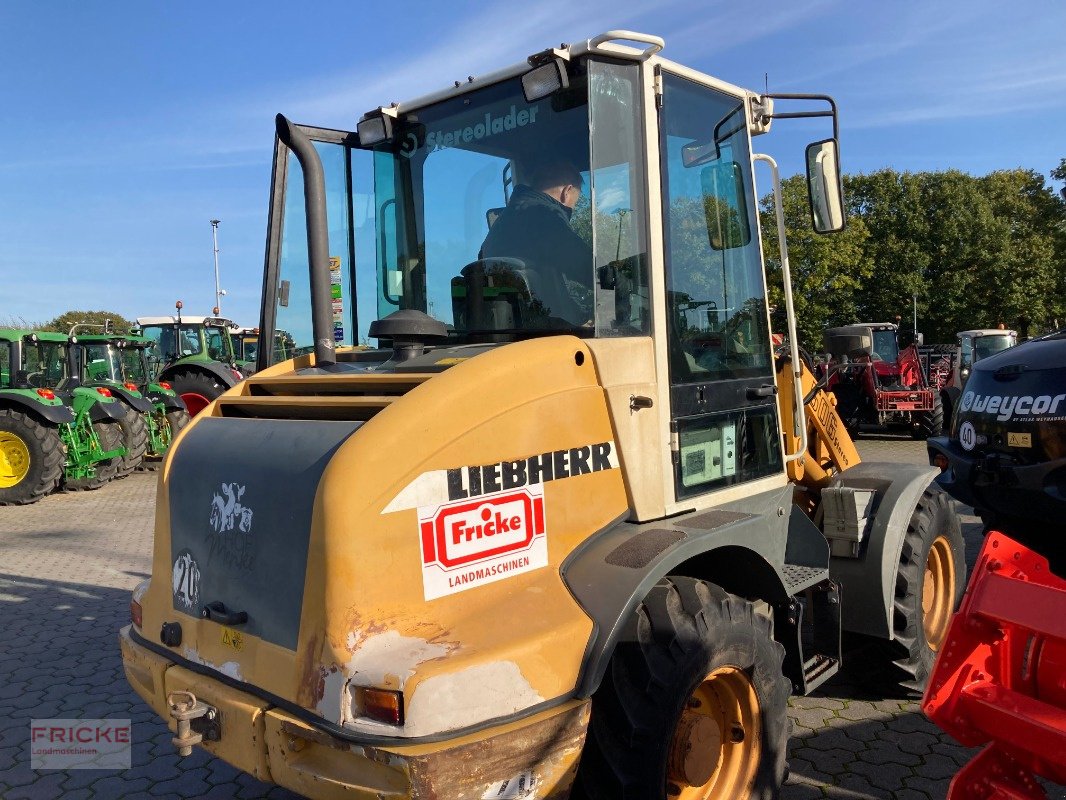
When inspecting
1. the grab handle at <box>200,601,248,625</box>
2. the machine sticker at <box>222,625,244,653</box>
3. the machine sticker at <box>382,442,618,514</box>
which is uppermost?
the machine sticker at <box>382,442,618,514</box>

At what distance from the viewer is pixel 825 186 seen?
11.0ft

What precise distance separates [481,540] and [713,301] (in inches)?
54.8

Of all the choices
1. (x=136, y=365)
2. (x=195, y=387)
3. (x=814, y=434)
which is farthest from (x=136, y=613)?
(x=136, y=365)

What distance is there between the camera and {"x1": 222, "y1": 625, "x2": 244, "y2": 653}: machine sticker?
254cm

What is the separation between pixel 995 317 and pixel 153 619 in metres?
41.9

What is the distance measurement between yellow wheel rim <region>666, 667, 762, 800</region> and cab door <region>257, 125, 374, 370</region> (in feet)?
6.72

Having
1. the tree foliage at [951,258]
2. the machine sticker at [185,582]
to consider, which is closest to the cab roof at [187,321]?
the machine sticker at [185,582]

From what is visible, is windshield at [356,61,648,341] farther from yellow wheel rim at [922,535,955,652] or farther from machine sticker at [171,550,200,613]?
yellow wheel rim at [922,535,955,652]

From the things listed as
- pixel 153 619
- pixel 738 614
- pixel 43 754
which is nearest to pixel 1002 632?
pixel 738 614

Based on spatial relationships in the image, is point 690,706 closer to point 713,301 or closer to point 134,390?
point 713,301

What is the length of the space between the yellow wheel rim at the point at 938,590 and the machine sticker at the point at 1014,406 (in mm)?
1086

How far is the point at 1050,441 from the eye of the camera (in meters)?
4.95

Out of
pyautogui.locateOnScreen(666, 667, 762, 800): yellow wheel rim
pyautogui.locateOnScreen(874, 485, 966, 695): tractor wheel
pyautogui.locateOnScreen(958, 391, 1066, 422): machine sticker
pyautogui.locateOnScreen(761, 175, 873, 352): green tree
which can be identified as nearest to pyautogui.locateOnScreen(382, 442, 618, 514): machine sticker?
pyautogui.locateOnScreen(666, 667, 762, 800): yellow wheel rim

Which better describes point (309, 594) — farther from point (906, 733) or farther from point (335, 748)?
point (906, 733)
